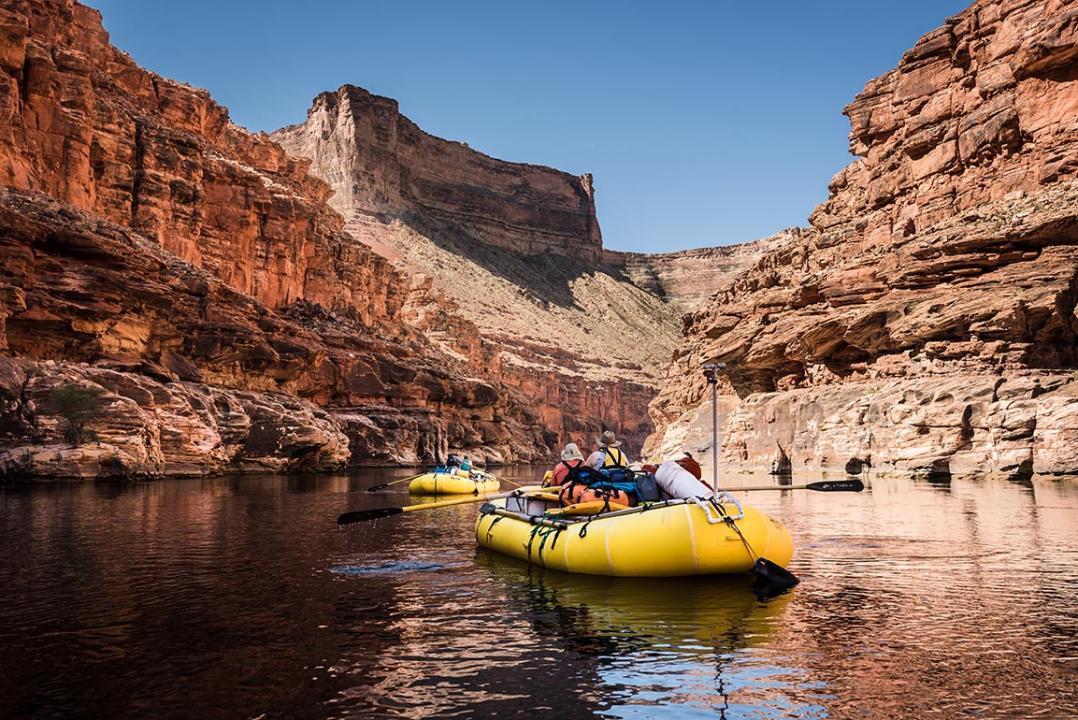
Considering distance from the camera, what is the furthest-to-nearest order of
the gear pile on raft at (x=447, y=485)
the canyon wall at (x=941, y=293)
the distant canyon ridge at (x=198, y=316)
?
the distant canyon ridge at (x=198, y=316) < the canyon wall at (x=941, y=293) < the gear pile on raft at (x=447, y=485)

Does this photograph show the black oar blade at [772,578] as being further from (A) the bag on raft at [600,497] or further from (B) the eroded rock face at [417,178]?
(B) the eroded rock face at [417,178]

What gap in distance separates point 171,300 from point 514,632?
40.7m

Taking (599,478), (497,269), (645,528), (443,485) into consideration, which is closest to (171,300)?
(443,485)

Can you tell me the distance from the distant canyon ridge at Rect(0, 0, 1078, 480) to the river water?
19110 millimetres

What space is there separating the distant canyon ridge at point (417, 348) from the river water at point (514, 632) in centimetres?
1911

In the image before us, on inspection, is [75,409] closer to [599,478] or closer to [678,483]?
[599,478]

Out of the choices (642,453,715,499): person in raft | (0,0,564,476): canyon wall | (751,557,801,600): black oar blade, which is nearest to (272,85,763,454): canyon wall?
(0,0,564,476): canyon wall

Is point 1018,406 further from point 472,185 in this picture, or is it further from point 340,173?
point 472,185

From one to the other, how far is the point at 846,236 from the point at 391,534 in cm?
4641

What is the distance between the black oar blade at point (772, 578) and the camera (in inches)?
→ 403

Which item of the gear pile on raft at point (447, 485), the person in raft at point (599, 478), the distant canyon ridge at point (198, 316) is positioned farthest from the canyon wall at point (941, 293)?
the distant canyon ridge at point (198, 316)

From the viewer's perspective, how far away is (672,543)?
1052 centimetres

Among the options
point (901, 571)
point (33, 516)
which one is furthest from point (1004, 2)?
point (33, 516)

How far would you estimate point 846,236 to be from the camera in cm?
5653
